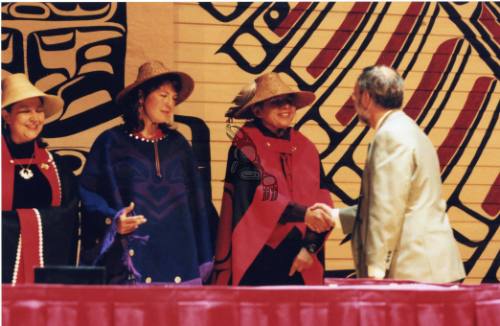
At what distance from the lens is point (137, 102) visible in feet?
17.4

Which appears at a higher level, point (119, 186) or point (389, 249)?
point (119, 186)

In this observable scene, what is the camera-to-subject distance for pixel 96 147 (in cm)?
529

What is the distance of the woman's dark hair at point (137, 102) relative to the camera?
527cm

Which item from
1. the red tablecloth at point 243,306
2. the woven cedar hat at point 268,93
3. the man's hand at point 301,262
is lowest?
the red tablecloth at point 243,306

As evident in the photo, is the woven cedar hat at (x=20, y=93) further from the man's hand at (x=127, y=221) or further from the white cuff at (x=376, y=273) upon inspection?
the white cuff at (x=376, y=273)

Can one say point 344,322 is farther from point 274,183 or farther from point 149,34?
point 149,34

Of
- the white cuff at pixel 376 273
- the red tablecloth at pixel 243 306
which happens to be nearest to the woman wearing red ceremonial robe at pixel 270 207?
the white cuff at pixel 376 273

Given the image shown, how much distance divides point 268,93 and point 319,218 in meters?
0.73

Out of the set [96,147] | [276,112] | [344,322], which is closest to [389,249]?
[344,322]

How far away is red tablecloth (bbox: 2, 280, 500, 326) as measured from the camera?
3801mm

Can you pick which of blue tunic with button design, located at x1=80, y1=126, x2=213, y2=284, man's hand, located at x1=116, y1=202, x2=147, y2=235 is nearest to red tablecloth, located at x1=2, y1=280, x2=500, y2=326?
man's hand, located at x1=116, y1=202, x2=147, y2=235

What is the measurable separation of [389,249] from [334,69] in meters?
2.05

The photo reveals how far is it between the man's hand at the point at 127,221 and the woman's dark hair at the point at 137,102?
0.50 meters

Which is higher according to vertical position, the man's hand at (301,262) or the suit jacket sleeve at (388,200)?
the suit jacket sleeve at (388,200)
